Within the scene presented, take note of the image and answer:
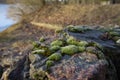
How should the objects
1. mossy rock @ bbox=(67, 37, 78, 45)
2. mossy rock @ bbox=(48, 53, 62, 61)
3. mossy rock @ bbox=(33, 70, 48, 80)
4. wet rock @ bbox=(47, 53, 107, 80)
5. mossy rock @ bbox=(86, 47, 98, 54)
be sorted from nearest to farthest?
wet rock @ bbox=(47, 53, 107, 80)
mossy rock @ bbox=(33, 70, 48, 80)
mossy rock @ bbox=(48, 53, 62, 61)
mossy rock @ bbox=(86, 47, 98, 54)
mossy rock @ bbox=(67, 37, 78, 45)

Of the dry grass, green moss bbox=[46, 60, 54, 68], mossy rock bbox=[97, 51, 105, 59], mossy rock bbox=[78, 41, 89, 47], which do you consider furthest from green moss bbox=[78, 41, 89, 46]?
the dry grass

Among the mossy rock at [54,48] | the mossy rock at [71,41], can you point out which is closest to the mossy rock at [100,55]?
the mossy rock at [71,41]

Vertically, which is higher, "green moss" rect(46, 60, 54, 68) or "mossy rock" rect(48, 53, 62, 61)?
"mossy rock" rect(48, 53, 62, 61)

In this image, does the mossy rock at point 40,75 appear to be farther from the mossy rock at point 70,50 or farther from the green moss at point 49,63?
the mossy rock at point 70,50

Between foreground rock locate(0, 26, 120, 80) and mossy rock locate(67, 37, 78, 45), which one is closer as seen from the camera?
foreground rock locate(0, 26, 120, 80)

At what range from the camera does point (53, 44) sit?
425cm

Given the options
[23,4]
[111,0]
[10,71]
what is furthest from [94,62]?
[23,4]

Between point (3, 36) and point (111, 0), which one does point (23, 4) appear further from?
point (111, 0)

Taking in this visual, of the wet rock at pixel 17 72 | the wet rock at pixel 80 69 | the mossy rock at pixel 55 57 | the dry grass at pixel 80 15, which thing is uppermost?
the mossy rock at pixel 55 57

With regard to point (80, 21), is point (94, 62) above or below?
above

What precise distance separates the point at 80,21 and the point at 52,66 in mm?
16269

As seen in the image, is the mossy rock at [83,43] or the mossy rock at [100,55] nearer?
the mossy rock at [100,55]

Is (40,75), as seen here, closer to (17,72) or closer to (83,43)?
(17,72)

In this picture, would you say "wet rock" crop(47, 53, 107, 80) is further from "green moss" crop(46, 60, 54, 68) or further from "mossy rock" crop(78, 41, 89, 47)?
"mossy rock" crop(78, 41, 89, 47)
